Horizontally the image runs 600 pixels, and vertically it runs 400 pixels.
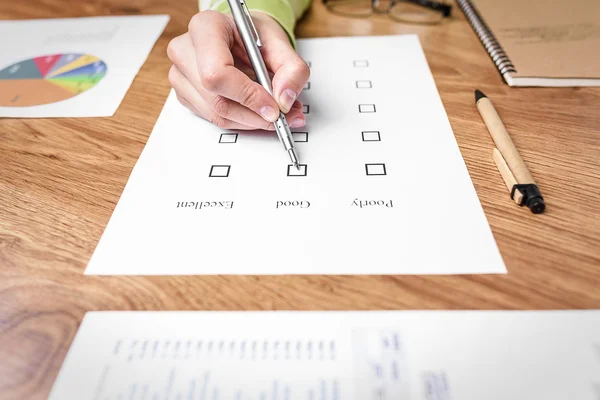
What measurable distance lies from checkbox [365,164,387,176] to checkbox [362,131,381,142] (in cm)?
5

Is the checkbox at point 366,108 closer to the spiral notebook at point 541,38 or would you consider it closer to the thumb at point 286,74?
the thumb at point 286,74

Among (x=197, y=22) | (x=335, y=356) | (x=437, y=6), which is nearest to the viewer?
(x=335, y=356)

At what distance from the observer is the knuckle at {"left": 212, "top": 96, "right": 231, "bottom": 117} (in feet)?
1.67

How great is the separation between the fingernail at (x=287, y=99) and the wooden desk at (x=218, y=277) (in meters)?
0.17

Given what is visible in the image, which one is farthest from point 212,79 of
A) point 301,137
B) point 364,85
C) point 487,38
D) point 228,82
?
point 487,38

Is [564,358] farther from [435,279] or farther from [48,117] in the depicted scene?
[48,117]

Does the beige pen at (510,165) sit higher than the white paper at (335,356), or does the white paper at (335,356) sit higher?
the beige pen at (510,165)

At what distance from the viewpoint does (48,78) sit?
64 centimetres

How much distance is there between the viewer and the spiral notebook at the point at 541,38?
0.59 meters

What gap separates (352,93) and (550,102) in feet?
0.79

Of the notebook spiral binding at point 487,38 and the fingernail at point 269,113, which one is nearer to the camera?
the fingernail at point 269,113

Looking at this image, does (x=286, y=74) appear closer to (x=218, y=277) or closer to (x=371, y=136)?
(x=371, y=136)

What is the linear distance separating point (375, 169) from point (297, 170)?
8cm

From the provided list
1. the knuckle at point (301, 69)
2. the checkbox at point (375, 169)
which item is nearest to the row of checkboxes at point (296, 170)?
the checkbox at point (375, 169)
